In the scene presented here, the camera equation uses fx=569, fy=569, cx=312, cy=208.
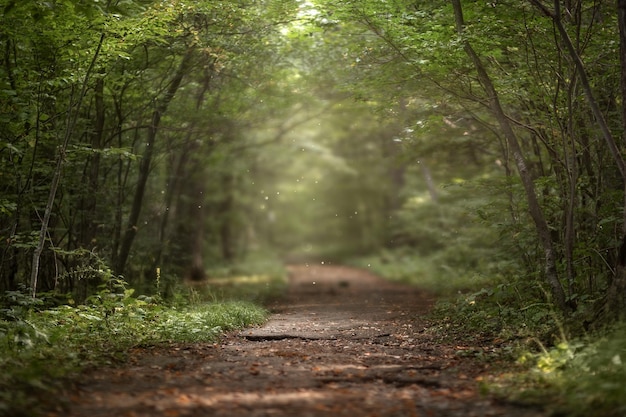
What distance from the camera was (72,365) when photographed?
6.80m

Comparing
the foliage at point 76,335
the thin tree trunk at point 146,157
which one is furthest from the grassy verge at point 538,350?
the thin tree trunk at point 146,157

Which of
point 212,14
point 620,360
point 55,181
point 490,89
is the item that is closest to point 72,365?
point 55,181

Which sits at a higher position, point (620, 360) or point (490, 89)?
point (490, 89)

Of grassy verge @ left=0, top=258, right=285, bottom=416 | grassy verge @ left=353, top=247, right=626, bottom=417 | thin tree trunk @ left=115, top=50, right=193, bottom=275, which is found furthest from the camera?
thin tree trunk @ left=115, top=50, right=193, bottom=275

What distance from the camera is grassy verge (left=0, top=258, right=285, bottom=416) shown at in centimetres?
578

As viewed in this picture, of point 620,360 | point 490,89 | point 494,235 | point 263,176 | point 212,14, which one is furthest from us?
point 263,176

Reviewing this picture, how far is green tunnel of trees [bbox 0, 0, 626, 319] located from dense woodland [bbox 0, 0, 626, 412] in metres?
0.06

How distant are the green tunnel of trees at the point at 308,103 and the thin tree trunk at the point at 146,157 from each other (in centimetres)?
5

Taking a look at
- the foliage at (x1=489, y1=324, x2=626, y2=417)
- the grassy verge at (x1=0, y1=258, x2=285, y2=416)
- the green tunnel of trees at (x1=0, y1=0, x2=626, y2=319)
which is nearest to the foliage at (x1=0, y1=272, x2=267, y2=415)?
the grassy verge at (x1=0, y1=258, x2=285, y2=416)

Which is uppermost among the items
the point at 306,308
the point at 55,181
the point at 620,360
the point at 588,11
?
the point at 588,11

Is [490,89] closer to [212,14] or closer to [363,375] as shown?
[363,375]

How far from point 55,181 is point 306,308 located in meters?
7.16

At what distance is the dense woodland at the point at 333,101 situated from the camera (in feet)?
31.0

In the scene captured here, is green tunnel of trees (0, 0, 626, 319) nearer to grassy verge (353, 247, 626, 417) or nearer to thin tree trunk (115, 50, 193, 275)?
thin tree trunk (115, 50, 193, 275)
